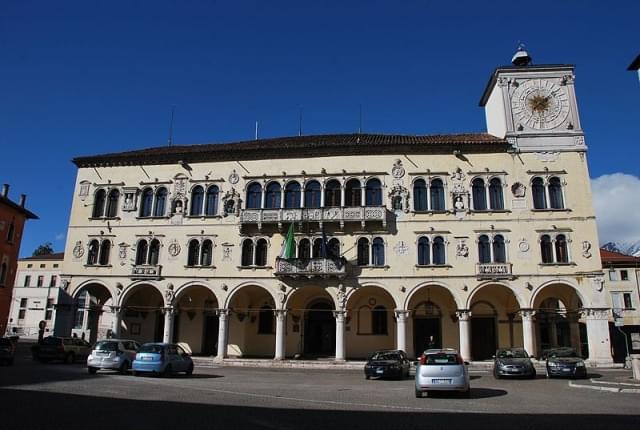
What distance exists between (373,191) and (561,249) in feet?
38.0

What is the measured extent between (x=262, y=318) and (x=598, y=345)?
20284 millimetres

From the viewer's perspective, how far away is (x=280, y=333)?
3047cm

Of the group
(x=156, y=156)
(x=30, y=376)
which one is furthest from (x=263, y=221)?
(x=30, y=376)

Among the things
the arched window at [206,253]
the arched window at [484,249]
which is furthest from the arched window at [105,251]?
the arched window at [484,249]

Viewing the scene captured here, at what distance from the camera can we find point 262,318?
3431 cm

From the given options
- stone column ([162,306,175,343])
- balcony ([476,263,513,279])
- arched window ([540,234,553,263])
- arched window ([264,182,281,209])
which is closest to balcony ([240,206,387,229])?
arched window ([264,182,281,209])

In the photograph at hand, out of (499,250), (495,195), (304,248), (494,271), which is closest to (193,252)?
(304,248)

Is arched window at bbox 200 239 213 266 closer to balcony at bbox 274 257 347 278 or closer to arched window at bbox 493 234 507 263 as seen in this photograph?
balcony at bbox 274 257 347 278

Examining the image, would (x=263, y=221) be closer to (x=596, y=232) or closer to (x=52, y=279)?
(x=596, y=232)

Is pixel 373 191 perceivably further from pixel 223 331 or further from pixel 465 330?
pixel 223 331

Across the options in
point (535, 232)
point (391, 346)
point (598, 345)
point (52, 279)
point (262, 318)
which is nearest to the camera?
point (598, 345)

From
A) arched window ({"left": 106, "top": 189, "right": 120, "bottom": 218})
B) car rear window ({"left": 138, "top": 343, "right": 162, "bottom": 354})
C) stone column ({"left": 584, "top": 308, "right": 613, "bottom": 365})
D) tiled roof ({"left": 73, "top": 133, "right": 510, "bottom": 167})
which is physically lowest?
car rear window ({"left": 138, "top": 343, "right": 162, "bottom": 354})

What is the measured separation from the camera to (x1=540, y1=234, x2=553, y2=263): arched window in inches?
1167

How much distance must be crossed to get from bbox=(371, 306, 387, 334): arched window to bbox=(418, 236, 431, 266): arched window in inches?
169
